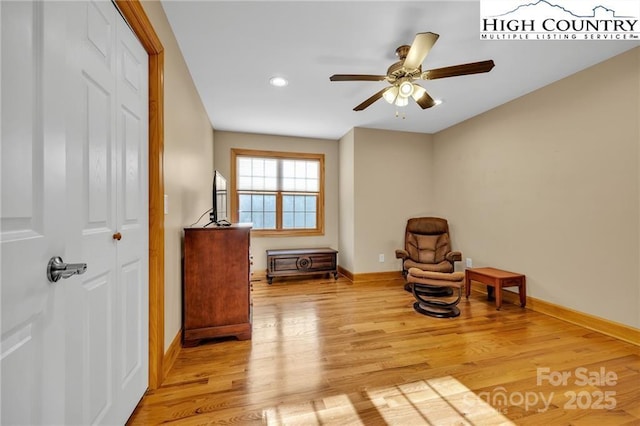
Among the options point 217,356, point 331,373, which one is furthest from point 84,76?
point 331,373

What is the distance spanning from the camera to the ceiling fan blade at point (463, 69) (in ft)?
5.91

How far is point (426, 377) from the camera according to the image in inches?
68.3

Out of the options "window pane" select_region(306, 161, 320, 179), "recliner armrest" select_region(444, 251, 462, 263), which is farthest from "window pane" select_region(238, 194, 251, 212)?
"recliner armrest" select_region(444, 251, 462, 263)

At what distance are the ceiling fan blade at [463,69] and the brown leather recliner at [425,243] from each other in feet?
7.93

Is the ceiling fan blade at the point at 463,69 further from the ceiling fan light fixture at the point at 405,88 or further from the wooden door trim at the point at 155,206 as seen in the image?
the wooden door trim at the point at 155,206

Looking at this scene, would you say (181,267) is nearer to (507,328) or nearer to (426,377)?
(426,377)

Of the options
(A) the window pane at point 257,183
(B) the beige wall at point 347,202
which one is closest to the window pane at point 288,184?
(A) the window pane at point 257,183

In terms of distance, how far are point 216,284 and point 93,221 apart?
4.04 ft

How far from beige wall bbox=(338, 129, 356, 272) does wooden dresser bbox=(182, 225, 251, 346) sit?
2.28 m

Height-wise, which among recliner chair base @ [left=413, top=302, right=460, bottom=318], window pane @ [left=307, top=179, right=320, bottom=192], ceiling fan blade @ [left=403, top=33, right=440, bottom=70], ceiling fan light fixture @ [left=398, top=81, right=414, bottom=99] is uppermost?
ceiling fan blade @ [left=403, top=33, right=440, bottom=70]

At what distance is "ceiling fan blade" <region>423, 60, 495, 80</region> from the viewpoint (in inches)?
70.9

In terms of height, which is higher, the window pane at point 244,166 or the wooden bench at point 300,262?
the window pane at point 244,166

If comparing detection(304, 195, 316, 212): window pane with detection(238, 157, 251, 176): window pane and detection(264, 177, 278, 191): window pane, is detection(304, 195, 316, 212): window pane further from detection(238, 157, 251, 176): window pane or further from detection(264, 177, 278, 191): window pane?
detection(238, 157, 251, 176): window pane

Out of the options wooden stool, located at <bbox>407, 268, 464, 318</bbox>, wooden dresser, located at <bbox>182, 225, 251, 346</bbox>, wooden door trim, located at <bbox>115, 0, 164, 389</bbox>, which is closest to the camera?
wooden door trim, located at <bbox>115, 0, 164, 389</bbox>
